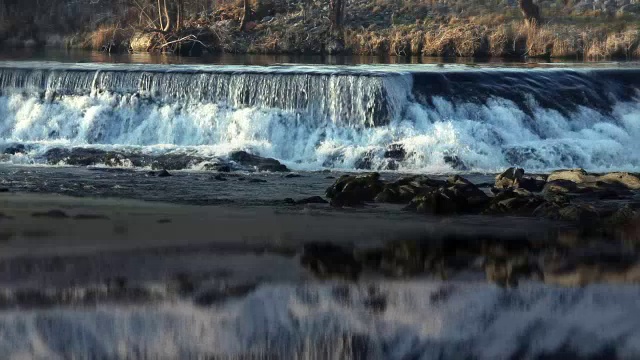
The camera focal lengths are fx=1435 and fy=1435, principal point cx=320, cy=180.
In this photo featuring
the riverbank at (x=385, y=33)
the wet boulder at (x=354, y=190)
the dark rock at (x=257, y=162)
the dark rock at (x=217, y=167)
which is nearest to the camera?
the wet boulder at (x=354, y=190)

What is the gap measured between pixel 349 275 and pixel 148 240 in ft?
10.8

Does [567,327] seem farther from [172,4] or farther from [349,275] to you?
[172,4]

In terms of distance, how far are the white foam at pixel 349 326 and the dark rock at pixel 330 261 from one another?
30.9 inches

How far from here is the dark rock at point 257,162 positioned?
86.8ft

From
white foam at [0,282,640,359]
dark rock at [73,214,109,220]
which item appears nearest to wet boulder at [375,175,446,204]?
dark rock at [73,214,109,220]

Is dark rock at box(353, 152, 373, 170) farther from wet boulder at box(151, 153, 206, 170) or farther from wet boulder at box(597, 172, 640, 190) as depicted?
wet boulder at box(597, 172, 640, 190)

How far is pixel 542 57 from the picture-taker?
4522 cm

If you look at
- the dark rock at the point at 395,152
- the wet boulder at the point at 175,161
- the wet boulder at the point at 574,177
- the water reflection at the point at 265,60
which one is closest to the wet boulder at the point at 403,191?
the wet boulder at the point at 574,177

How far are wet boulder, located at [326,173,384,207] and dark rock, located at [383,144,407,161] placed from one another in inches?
Answer: 192

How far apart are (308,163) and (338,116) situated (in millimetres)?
2070

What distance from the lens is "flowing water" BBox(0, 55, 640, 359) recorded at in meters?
13.0

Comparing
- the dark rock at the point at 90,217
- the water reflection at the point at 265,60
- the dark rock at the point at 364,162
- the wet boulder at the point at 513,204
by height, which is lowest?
the dark rock at the point at 364,162

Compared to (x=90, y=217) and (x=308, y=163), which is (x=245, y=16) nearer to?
(x=308, y=163)

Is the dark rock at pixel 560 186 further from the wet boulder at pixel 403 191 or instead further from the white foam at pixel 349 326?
the white foam at pixel 349 326
